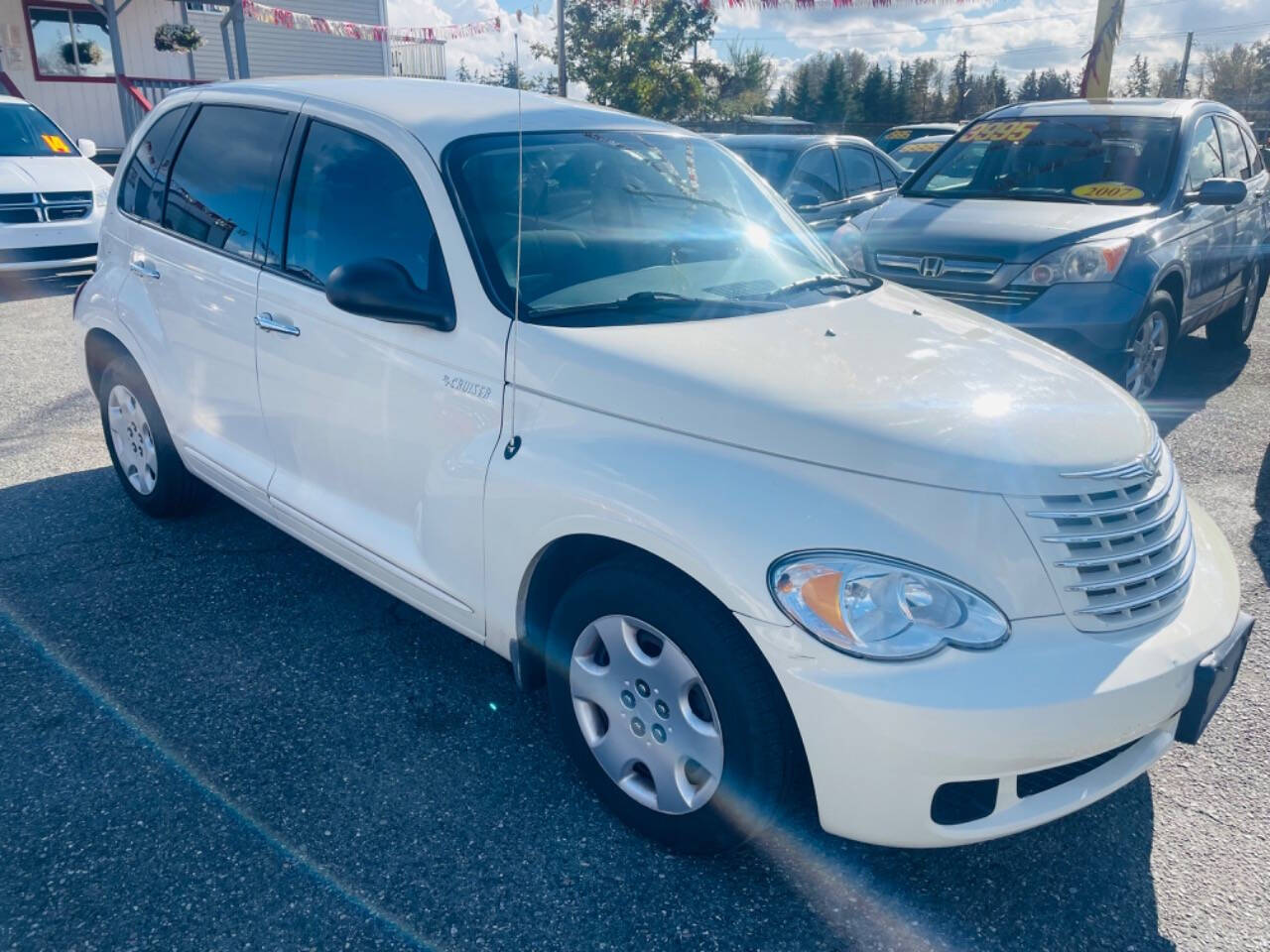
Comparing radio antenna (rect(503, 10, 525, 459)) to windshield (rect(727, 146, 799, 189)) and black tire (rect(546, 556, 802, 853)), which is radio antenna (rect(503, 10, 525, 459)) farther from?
windshield (rect(727, 146, 799, 189))

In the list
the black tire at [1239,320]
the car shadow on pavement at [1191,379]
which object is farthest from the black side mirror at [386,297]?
the black tire at [1239,320]

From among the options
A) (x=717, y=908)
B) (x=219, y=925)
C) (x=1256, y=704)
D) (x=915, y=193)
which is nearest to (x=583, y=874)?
(x=717, y=908)

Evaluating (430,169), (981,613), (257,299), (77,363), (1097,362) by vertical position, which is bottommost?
(77,363)

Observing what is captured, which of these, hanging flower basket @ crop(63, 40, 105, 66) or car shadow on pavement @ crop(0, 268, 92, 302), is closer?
car shadow on pavement @ crop(0, 268, 92, 302)

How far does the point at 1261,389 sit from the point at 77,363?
27.3ft

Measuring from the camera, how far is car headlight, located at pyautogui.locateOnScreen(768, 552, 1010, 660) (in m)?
2.10

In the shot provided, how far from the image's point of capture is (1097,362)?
17.9 feet

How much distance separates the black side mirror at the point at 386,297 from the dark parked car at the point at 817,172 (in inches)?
234

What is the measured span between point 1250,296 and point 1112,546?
688cm

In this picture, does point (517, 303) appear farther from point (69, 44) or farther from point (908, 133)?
point (908, 133)

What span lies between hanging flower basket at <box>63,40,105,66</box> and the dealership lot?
2029 centimetres

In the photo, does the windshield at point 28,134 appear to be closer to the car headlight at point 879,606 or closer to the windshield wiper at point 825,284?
the windshield wiper at point 825,284

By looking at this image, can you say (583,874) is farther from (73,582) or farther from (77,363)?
(77,363)

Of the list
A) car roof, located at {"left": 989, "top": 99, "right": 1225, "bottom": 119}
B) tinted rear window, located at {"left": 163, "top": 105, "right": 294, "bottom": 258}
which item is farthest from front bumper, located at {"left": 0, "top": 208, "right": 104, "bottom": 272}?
car roof, located at {"left": 989, "top": 99, "right": 1225, "bottom": 119}
